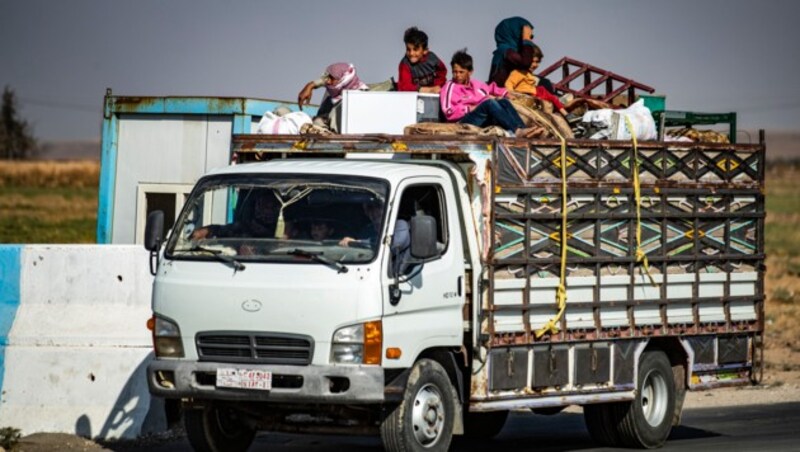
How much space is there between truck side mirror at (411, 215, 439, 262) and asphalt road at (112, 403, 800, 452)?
305 cm

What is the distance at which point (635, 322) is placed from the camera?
13.1 meters

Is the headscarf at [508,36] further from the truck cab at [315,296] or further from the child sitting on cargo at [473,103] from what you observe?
the truck cab at [315,296]

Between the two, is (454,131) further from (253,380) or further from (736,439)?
(736,439)

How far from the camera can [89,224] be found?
48.2 m

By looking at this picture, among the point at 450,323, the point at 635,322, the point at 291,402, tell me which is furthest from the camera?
the point at 635,322

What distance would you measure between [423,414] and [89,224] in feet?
127

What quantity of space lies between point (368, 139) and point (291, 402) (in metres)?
2.39

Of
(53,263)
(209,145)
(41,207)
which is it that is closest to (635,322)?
(53,263)

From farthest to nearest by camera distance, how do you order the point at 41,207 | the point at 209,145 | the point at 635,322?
1. the point at 41,207
2. the point at 209,145
3. the point at 635,322

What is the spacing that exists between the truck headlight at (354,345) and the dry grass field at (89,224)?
1078cm

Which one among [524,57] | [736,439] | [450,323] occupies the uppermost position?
Result: [524,57]

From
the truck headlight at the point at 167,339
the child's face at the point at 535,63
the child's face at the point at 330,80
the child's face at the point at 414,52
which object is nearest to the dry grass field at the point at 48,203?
the child's face at the point at 535,63

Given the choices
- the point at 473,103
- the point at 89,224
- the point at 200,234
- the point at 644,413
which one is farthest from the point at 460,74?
the point at 89,224

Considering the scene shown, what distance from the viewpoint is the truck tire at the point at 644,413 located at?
43.9ft
